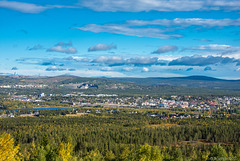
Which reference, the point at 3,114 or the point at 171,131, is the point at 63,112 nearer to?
the point at 3,114

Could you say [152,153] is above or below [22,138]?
above

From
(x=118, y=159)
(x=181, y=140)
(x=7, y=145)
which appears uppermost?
(x=7, y=145)

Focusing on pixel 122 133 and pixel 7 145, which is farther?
pixel 122 133

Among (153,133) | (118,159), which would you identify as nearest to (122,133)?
(153,133)

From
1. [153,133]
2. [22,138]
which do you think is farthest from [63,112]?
[153,133]

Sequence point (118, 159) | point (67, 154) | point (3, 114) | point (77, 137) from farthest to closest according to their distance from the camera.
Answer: point (3, 114) < point (77, 137) < point (118, 159) < point (67, 154)

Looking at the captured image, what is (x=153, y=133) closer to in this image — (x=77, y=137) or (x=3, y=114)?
(x=77, y=137)

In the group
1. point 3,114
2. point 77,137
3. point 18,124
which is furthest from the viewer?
point 3,114

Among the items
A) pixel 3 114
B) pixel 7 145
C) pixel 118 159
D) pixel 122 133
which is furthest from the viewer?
pixel 3 114

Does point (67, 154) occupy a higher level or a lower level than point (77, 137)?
higher
